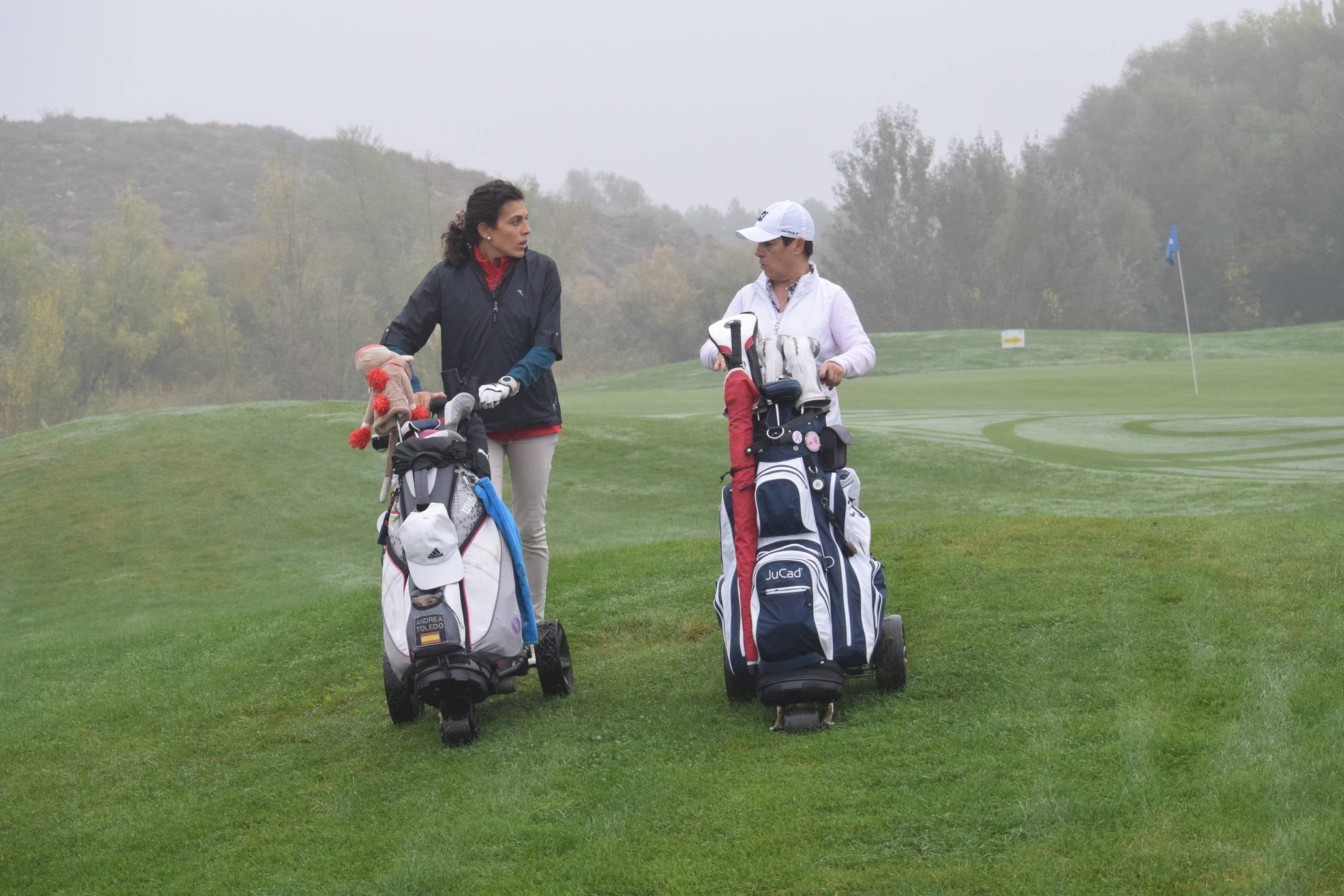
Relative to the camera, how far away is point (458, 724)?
17.8ft

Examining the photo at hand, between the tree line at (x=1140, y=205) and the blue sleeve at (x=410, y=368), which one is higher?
the tree line at (x=1140, y=205)

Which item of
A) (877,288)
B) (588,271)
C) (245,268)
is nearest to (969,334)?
(877,288)

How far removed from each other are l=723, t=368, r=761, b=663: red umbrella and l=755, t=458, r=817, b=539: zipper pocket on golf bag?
0.07 m

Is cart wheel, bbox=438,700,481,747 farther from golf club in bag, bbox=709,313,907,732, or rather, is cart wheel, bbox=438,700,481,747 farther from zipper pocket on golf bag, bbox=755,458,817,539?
zipper pocket on golf bag, bbox=755,458,817,539

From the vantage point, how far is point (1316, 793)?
13.1ft

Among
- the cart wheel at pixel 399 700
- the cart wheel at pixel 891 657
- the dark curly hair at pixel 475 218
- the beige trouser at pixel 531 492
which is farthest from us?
the beige trouser at pixel 531 492

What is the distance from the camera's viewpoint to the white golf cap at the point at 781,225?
5816 mm

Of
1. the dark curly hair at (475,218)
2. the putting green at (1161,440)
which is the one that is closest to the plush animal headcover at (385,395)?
the dark curly hair at (475,218)

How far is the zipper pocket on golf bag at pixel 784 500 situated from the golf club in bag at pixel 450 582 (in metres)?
1.05

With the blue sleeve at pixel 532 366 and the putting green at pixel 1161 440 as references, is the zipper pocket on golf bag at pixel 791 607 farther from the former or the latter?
the putting green at pixel 1161 440

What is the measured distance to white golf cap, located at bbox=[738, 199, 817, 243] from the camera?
582 cm

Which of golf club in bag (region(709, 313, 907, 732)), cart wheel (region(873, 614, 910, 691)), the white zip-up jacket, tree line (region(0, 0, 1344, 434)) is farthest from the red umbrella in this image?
tree line (region(0, 0, 1344, 434))

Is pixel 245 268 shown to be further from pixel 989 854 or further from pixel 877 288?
pixel 989 854

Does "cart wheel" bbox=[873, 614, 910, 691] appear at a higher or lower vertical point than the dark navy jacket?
lower
